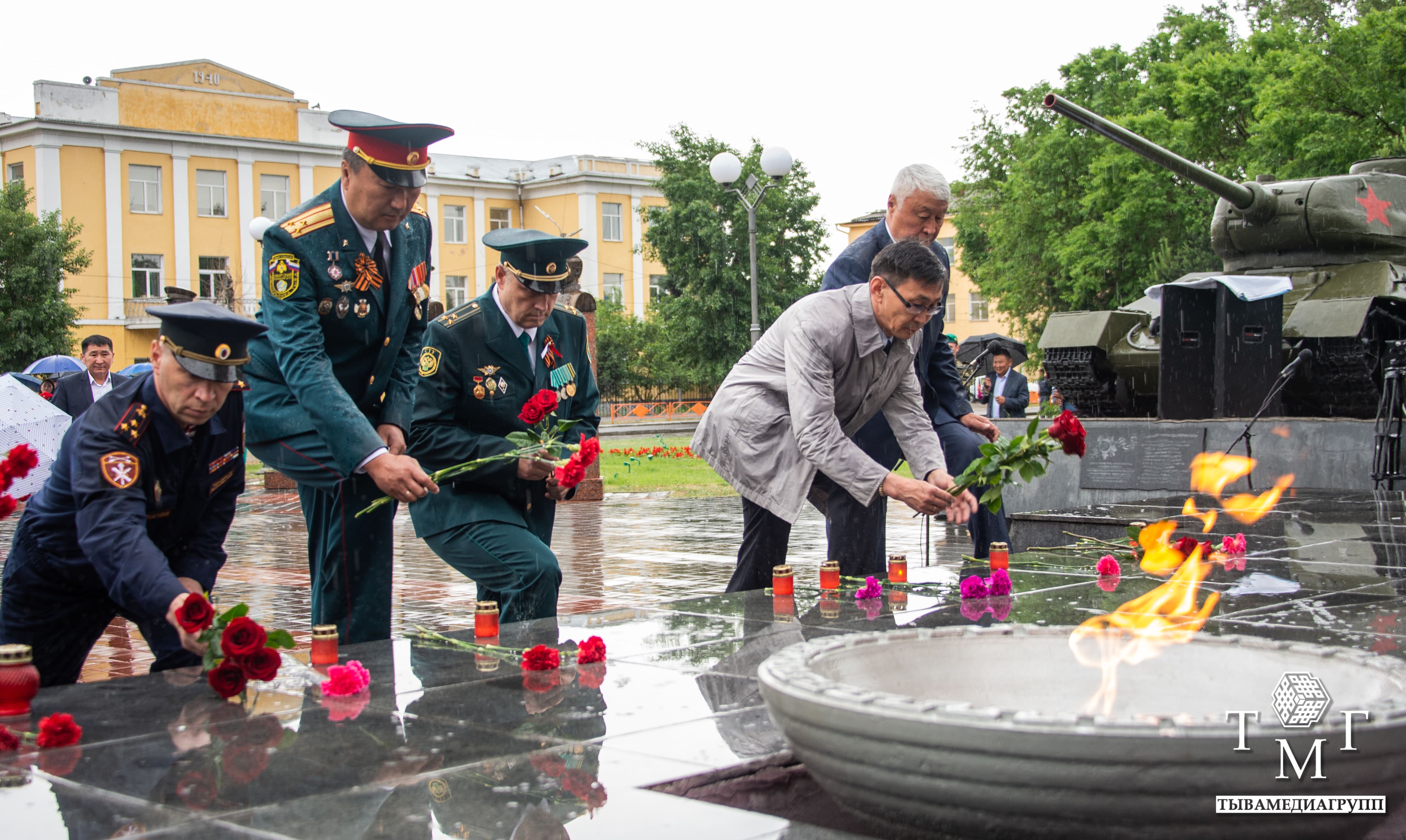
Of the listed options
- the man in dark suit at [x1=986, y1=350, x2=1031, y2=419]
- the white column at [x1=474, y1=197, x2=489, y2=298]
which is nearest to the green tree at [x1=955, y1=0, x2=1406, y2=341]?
the man in dark suit at [x1=986, y1=350, x2=1031, y2=419]

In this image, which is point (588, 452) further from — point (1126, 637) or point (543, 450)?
point (1126, 637)

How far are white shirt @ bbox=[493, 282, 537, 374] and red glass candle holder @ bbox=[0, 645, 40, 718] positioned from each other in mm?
2248

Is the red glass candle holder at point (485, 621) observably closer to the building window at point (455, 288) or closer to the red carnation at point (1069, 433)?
the red carnation at point (1069, 433)

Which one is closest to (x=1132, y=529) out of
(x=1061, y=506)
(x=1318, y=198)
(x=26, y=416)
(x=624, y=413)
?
(x=26, y=416)

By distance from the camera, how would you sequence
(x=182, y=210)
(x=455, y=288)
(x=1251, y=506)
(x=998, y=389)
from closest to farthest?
(x=1251, y=506), (x=998, y=389), (x=182, y=210), (x=455, y=288)

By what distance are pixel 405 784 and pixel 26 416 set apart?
6613 millimetres

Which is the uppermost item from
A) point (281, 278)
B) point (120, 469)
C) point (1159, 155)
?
point (1159, 155)

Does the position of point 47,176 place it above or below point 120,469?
above

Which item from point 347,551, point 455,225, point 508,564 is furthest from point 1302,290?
point 455,225

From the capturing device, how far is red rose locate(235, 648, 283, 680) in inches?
123

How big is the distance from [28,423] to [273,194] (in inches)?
1668

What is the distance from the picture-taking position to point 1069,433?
4305 mm

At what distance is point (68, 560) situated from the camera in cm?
379

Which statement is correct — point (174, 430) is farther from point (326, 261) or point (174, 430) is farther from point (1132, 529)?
point (1132, 529)
